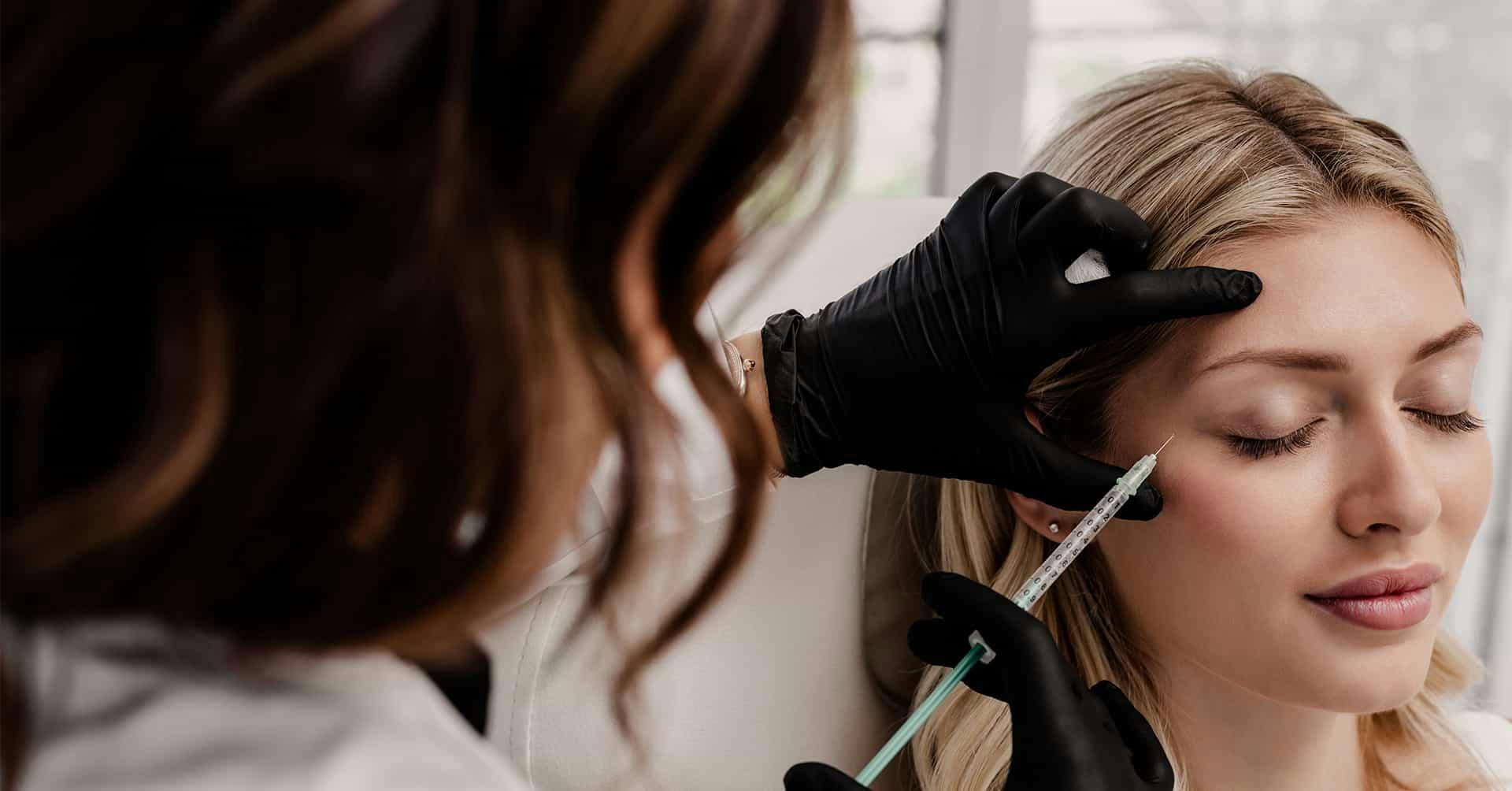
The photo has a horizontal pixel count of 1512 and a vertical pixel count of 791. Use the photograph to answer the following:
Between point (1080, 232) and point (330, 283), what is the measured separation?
2.17ft

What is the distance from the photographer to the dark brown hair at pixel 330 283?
0.53 metres

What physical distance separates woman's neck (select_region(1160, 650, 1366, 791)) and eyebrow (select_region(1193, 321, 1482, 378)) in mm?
345

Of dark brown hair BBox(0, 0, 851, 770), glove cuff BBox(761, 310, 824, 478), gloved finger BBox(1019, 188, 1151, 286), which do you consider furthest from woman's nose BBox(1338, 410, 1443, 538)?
dark brown hair BBox(0, 0, 851, 770)

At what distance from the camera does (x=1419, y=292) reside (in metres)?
1.11

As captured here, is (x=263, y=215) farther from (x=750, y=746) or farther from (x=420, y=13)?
(x=750, y=746)

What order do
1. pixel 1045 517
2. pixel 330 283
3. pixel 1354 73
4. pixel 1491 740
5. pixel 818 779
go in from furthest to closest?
pixel 1354 73 → pixel 1491 740 → pixel 1045 517 → pixel 818 779 → pixel 330 283

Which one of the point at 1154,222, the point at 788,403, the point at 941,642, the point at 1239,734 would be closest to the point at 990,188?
the point at 1154,222

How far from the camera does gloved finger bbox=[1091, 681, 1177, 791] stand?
38.6 inches

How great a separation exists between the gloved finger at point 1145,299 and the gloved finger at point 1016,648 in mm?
232

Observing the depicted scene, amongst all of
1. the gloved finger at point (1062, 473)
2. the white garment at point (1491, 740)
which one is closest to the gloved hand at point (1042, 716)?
the gloved finger at point (1062, 473)

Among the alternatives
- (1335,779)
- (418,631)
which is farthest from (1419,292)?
(418,631)

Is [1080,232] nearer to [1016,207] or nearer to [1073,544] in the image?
[1016,207]

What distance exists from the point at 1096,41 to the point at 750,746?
8.08 ft

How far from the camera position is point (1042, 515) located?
4.16 ft
